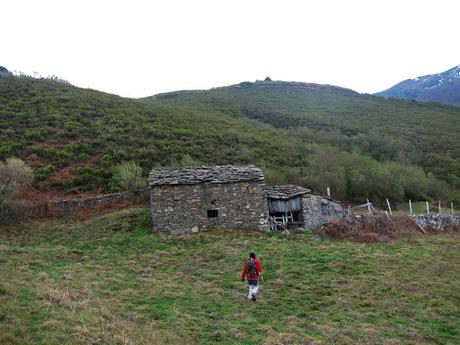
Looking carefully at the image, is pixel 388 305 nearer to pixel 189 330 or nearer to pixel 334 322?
pixel 334 322

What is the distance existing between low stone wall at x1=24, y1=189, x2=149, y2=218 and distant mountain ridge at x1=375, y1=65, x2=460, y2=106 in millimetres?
117447

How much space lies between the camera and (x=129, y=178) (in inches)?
953

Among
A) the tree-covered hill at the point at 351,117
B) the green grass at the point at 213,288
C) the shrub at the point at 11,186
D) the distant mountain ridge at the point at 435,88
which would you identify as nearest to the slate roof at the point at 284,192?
the green grass at the point at 213,288

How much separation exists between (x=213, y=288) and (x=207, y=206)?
6.79 meters

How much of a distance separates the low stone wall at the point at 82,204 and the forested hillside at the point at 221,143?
91.0 inches

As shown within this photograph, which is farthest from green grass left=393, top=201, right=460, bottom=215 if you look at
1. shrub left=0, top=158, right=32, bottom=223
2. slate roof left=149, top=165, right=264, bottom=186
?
shrub left=0, top=158, right=32, bottom=223

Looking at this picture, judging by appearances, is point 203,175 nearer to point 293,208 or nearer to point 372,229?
point 293,208

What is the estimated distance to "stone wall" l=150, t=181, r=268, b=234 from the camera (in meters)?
18.2

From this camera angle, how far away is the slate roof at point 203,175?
18453 mm

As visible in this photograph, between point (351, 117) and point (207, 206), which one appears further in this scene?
point (351, 117)

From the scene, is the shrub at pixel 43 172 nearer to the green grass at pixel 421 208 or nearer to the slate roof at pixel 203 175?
the slate roof at pixel 203 175

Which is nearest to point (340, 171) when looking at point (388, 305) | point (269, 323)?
point (388, 305)

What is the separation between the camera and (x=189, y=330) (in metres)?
8.94

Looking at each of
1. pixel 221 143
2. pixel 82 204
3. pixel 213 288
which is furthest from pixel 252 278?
pixel 221 143
